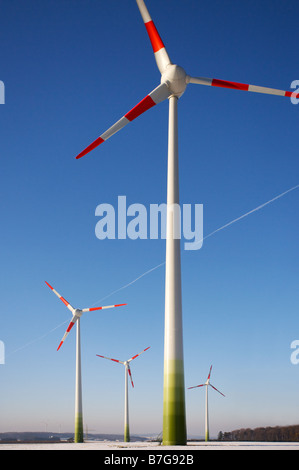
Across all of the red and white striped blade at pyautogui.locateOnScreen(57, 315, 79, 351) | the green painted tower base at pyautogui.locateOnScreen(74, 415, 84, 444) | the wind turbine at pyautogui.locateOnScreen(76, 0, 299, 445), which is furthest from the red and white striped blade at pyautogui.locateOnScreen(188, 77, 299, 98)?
the green painted tower base at pyautogui.locateOnScreen(74, 415, 84, 444)

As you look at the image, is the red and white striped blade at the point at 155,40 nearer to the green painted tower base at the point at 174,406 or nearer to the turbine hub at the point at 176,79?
the turbine hub at the point at 176,79

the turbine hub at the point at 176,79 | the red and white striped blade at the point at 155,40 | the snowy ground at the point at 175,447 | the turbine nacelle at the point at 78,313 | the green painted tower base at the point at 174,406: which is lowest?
the snowy ground at the point at 175,447

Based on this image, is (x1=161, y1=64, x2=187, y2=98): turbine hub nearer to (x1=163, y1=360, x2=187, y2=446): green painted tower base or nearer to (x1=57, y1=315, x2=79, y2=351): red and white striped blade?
(x1=163, y1=360, x2=187, y2=446): green painted tower base

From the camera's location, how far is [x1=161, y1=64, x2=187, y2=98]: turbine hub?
39.4 meters

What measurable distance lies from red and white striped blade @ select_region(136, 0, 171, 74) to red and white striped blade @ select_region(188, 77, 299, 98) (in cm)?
298

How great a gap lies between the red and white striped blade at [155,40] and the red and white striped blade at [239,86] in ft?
9.79

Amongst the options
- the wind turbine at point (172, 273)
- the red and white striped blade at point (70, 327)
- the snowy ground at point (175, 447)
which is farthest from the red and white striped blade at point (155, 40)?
the red and white striped blade at point (70, 327)

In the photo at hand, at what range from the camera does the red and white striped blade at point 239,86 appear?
41062 millimetres

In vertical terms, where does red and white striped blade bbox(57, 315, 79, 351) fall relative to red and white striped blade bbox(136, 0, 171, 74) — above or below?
below

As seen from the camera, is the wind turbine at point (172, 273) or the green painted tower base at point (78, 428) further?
the green painted tower base at point (78, 428)

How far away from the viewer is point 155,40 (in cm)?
4422

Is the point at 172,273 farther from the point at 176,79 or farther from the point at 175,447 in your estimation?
the point at 176,79
